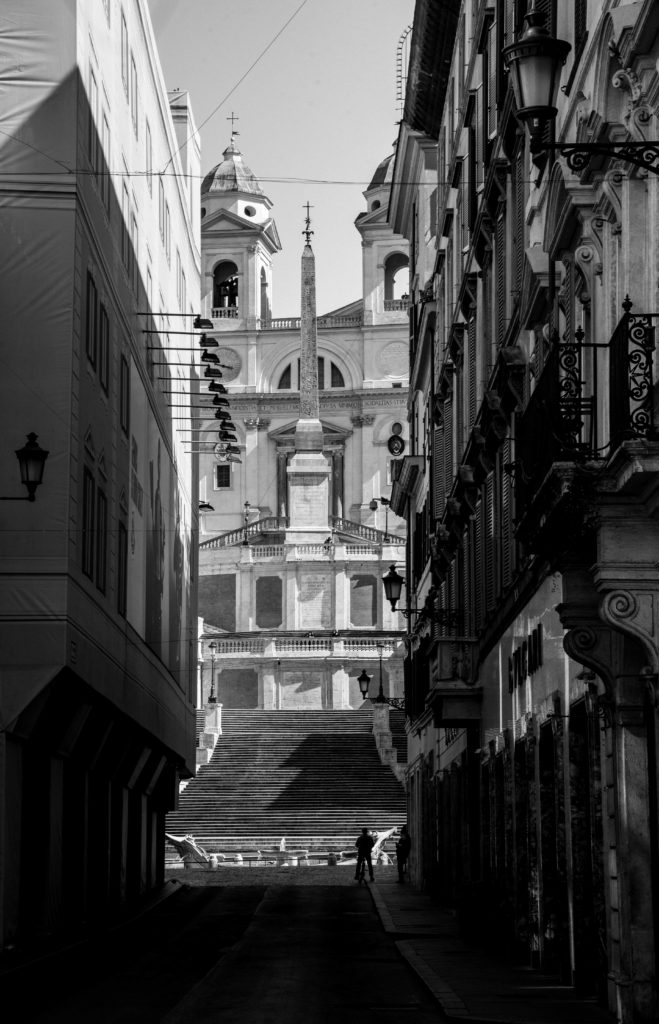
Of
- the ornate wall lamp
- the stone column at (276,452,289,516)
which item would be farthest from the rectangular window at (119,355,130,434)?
the stone column at (276,452,289,516)

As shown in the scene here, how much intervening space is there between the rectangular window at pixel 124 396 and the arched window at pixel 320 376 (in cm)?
9019

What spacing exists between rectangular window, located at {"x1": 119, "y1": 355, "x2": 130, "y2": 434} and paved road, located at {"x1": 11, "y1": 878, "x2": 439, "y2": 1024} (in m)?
8.95

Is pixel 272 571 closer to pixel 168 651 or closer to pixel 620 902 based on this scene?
pixel 168 651

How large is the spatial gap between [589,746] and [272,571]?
83.4m

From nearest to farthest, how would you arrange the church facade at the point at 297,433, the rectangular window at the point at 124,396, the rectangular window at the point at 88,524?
the rectangular window at the point at 88,524 → the rectangular window at the point at 124,396 → the church facade at the point at 297,433

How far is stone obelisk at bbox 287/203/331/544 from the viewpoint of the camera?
10750 cm

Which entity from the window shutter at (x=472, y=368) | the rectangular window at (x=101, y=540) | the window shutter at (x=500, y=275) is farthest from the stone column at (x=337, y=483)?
the window shutter at (x=500, y=275)

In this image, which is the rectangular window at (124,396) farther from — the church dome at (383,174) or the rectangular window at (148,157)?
the church dome at (383,174)

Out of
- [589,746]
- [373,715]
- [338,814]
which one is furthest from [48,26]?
Answer: [373,715]

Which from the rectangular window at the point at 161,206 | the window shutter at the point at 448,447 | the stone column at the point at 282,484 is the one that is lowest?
the window shutter at the point at 448,447

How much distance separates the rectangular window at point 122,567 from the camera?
3381cm

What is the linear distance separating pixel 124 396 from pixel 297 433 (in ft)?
264

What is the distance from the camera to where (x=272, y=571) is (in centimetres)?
10250

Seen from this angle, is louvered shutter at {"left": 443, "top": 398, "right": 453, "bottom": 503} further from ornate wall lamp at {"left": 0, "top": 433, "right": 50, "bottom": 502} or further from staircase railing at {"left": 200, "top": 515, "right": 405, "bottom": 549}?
staircase railing at {"left": 200, "top": 515, "right": 405, "bottom": 549}
